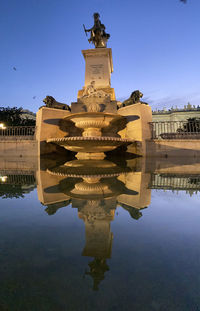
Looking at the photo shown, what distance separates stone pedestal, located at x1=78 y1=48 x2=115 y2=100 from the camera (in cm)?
1298

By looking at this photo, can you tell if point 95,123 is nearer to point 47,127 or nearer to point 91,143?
point 91,143

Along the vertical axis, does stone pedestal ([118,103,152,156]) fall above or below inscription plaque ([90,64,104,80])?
below

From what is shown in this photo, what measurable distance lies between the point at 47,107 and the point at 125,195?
9.29m

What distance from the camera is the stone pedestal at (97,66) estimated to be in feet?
42.6

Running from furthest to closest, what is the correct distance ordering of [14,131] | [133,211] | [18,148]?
[14,131], [18,148], [133,211]

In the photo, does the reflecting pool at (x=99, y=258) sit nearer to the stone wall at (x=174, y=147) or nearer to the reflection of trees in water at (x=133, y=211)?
the reflection of trees in water at (x=133, y=211)

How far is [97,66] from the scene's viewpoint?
1320cm

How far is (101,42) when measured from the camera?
1443cm

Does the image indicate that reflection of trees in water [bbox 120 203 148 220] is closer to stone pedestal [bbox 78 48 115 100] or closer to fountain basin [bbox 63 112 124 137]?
fountain basin [bbox 63 112 124 137]

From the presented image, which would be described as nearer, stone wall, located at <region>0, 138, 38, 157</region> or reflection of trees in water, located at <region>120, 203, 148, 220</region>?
reflection of trees in water, located at <region>120, 203, 148, 220</region>

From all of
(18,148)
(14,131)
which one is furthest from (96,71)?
(18,148)

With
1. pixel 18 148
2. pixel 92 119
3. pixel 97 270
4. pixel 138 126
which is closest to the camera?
pixel 97 270

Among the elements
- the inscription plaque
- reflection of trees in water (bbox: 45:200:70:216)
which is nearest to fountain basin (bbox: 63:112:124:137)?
the inscription plaque

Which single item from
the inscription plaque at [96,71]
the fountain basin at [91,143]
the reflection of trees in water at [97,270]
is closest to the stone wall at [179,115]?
the inscription plaque at [96,71]
